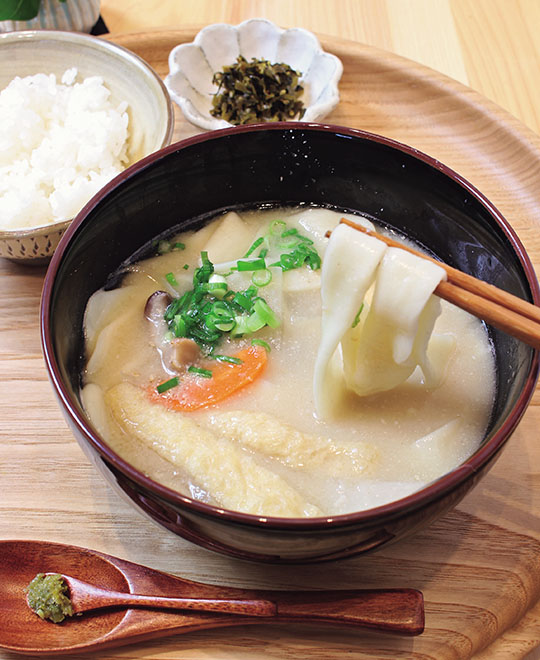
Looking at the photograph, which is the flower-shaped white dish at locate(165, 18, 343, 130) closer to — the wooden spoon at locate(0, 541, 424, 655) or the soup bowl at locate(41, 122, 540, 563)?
the soup bowl at locate(41, 122, 540, 563)

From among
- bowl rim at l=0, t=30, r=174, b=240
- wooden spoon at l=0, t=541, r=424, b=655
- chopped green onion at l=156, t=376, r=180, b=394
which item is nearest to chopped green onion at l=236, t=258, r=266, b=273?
chopped green onion at l=156, t=376, r=180, b=394

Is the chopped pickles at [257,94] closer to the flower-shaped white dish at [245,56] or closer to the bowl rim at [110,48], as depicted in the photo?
the flower-shaped white dish at [245,56]

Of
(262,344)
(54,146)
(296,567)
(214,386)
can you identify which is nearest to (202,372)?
(214,386)

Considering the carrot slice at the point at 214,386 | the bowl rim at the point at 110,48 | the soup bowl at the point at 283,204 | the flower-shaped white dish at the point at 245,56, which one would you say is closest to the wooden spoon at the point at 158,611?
the soup bowl at the point at 283,204

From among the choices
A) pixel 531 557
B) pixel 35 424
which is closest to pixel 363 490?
pixel 531 557

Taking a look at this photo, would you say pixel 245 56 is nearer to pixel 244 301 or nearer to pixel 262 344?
pixel 244 301
